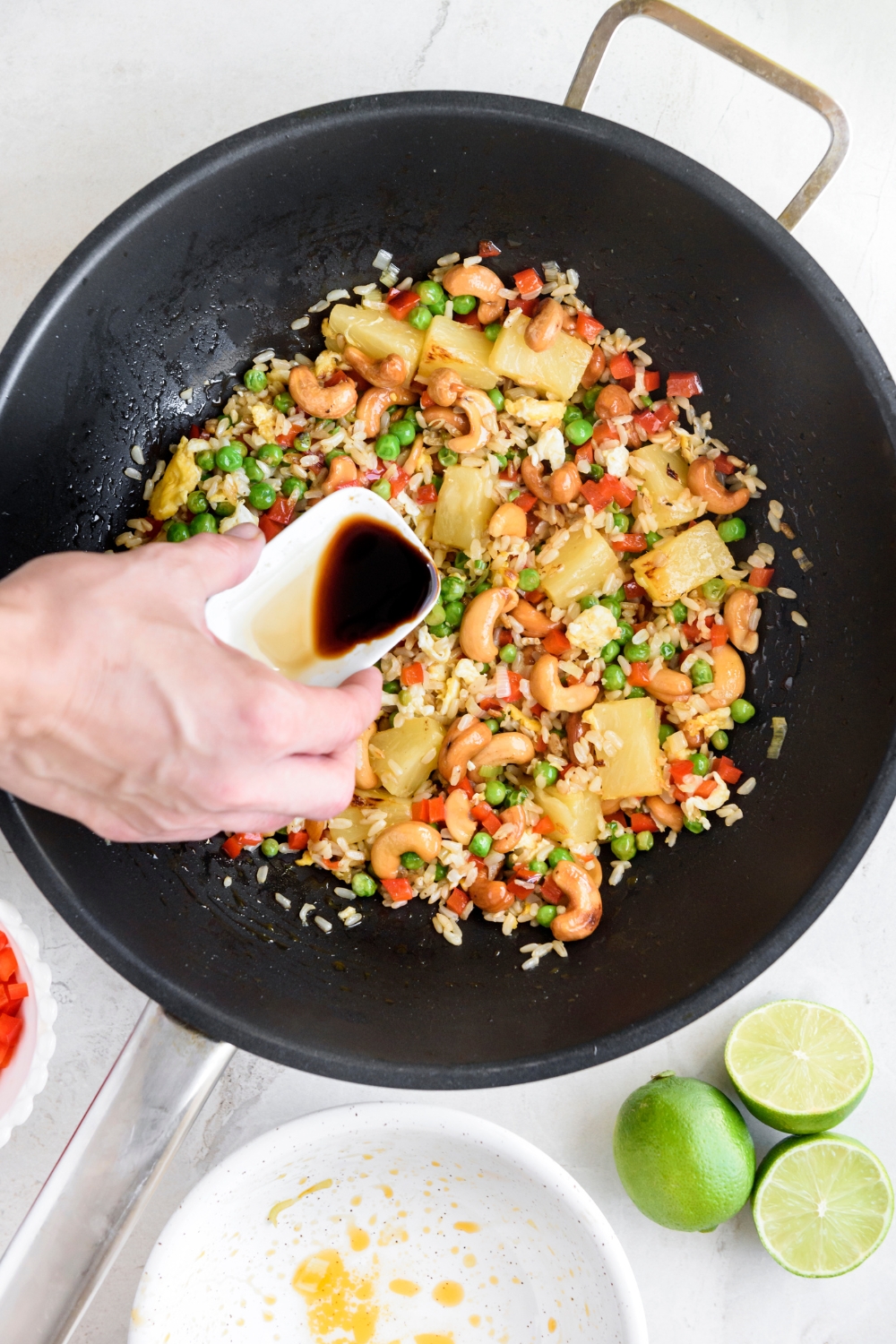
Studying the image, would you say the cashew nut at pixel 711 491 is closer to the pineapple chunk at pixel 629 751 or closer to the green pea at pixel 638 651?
the green pea at pixel 638 651

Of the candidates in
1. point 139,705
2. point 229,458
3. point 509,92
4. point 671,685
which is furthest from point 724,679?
point 509,92

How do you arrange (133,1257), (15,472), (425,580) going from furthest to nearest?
(133,1257), (425,580), (15,472)

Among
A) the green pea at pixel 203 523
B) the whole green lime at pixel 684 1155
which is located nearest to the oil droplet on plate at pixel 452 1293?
the whole green lime at pixel 684 1155

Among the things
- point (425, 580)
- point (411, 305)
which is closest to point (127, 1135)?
point (425, 580)

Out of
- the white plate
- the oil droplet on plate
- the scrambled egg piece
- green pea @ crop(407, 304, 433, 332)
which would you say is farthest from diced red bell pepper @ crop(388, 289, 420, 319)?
the oil droplet on plate

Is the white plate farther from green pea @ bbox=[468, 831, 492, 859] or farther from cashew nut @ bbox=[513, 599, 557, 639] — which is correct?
cashew nut @ bbox=[513, 599, 557, 639]

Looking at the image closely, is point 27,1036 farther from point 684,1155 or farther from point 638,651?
point 638,651

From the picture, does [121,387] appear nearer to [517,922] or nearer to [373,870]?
[373,870]
